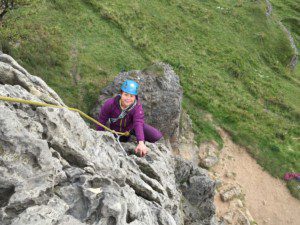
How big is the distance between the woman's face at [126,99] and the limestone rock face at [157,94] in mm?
8534

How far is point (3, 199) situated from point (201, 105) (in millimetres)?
21768

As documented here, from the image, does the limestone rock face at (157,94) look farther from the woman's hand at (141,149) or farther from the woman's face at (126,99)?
the woman's hand at (141,149)

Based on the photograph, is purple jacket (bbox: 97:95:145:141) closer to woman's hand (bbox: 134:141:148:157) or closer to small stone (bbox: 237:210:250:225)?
woman's hand (bbox: 134:141:148:157)

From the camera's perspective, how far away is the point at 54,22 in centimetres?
2619

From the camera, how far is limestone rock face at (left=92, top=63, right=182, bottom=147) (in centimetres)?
2020

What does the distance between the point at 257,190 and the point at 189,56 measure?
1487 centimetres

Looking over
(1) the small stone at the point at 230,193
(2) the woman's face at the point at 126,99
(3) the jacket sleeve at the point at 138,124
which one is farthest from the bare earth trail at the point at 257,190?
(2) the woman's face at the point at 126,99

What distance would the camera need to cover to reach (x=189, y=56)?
106ft

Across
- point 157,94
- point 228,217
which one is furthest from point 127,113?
point 228,217

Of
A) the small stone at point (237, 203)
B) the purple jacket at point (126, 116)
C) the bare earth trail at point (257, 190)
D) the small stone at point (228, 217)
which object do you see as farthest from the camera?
the bare earth trail at point (257, 190)

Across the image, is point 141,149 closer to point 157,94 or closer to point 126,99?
point 126,99

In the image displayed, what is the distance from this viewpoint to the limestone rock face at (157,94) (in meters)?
20.2

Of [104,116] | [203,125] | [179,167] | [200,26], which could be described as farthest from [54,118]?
[200,26]

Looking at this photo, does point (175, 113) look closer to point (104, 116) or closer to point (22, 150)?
point (104, 116)
